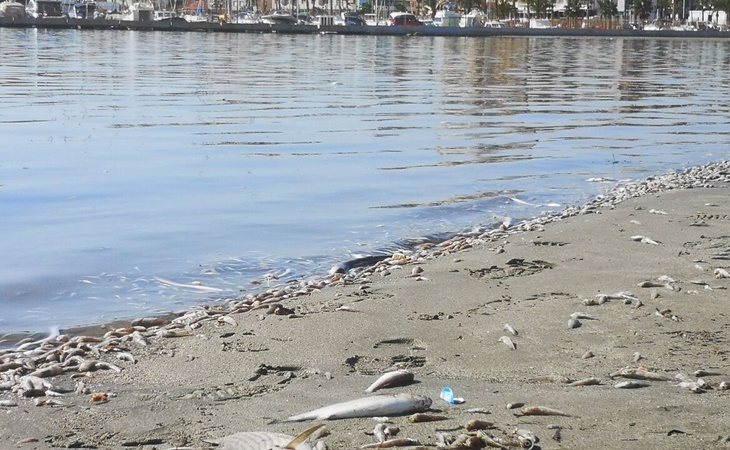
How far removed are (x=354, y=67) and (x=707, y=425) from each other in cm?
4626

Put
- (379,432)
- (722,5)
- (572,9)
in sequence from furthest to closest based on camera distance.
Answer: (572,9)
(722,5)
(379,432)

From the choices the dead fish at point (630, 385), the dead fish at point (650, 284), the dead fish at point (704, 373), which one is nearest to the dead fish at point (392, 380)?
the dead fish at point (630, 385)

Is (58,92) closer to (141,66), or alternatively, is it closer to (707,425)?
(141,66)

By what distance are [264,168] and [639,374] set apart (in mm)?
11149

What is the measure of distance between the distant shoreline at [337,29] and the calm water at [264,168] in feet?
284

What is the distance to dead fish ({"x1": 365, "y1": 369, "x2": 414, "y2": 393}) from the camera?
5.67 m

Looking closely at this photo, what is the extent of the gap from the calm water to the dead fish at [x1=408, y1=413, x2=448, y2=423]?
13.3ft

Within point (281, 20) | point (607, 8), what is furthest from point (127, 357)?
point (607, 8)

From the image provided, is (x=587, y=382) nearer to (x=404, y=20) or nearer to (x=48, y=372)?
(x=48, y=372)

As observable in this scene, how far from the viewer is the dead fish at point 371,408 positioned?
500cm

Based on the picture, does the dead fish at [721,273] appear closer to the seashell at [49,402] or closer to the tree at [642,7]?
the seashell at [49,402]

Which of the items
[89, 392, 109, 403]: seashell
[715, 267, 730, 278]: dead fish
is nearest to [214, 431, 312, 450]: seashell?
[89, 392, 109, 403]: seashell

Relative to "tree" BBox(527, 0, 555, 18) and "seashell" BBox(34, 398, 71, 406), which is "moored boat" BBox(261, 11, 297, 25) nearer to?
"tree" BBox(527, 0, 555, 18)

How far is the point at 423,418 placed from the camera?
4965mm
